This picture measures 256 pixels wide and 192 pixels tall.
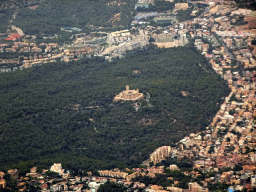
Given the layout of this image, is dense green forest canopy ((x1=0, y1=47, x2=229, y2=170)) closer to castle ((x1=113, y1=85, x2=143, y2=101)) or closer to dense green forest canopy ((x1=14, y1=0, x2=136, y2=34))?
castle ((x1=113, y1=85, x2=143, y2=101))

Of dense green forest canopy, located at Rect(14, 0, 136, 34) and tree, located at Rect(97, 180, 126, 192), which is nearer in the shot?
tree, located at Rect(97, 180, 126, 192)

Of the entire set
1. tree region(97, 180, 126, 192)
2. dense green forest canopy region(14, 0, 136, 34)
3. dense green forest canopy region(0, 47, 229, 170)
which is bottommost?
tree region(97, 180, 126, 192)

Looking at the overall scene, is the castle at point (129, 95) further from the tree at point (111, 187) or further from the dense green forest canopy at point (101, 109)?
the tree at point (111, 187)

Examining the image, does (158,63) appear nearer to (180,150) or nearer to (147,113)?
(147,113)

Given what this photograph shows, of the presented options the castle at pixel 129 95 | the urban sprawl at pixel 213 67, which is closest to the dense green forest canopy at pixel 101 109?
the castle at pixel 129 95

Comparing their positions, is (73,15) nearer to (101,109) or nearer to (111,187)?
(101,109)

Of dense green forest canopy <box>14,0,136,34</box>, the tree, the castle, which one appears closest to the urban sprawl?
the castle

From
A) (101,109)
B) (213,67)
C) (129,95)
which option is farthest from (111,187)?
(213,67)
